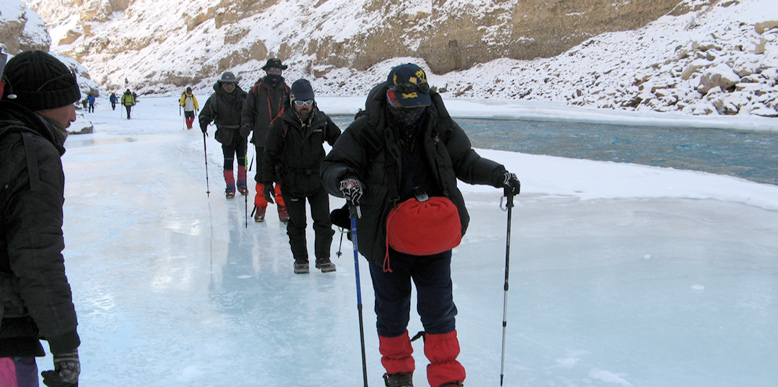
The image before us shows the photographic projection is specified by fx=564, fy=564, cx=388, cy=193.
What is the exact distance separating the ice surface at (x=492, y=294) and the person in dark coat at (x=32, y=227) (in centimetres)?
116

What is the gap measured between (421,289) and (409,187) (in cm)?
49

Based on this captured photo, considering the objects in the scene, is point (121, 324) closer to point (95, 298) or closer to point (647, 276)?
point (95, 298)

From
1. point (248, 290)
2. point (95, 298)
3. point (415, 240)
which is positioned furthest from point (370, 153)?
point (95, 298)

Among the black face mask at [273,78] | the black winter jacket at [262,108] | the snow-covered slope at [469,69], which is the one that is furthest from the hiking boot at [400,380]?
the snow-covered slope at [469,69]

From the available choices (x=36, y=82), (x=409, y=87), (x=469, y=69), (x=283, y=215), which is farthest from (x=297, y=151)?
(x=469, y=69)

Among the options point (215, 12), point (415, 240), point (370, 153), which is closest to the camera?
point (415, 240)

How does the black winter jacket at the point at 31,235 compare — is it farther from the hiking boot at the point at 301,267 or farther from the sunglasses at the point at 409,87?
the hiking boot at the point at 301,267

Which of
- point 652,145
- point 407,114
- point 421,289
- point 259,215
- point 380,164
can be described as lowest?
point 259,215

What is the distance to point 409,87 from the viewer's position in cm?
241

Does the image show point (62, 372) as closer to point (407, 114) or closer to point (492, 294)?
point (407, 114)

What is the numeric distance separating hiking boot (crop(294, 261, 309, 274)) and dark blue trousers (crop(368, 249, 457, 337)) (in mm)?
2030

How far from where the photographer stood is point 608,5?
38.4 meters

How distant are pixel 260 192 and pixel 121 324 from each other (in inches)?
119

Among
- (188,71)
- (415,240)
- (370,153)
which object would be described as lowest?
(415,240)
